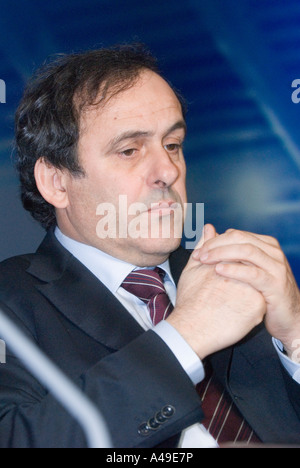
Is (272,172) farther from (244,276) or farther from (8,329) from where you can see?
(8,329)

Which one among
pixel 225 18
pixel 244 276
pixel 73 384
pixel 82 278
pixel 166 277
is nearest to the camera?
pixel 73 384

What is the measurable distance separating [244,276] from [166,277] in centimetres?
42

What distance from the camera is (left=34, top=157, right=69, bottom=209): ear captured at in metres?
1.65

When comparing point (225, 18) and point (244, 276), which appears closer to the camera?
point (244, 276)

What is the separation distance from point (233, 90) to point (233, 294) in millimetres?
1592

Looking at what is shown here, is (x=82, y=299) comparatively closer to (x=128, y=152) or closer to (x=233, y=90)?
(x=128, y=152)

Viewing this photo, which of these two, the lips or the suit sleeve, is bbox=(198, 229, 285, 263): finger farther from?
the suit sleeve

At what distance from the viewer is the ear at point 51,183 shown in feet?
5.41

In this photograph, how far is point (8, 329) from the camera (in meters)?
1.32

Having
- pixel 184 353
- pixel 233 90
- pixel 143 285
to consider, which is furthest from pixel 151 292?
pixel 233 90

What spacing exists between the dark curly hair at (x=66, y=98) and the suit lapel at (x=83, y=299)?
0.25 metres

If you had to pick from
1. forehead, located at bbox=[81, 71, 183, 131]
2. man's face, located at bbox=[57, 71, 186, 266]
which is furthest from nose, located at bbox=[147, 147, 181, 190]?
forehead, located at bbox=[81, 71, 183, 131]
